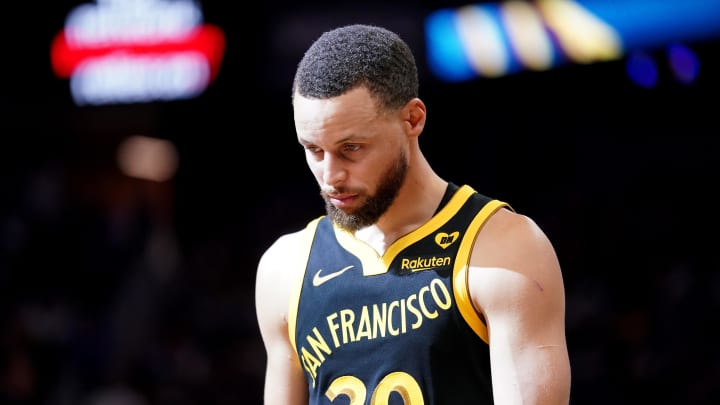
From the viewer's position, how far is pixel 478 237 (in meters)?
2.48

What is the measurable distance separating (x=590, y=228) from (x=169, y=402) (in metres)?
3.48

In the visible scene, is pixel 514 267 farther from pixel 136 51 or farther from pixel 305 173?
pixel 305 173

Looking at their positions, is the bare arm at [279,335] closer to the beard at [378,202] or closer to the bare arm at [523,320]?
the beard at [378,202]

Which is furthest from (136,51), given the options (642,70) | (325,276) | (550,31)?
(325,276)

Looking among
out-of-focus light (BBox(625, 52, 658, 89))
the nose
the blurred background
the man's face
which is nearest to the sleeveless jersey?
the man's face

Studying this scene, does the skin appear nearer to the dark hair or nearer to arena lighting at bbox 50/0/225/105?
the dark hair

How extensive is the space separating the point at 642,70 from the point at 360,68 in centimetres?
549

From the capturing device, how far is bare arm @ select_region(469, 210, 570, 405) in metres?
2.32

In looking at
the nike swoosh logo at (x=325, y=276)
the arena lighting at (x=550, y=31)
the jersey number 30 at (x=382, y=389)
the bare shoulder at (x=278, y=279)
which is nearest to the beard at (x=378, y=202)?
the nike swoosh logo at (x=325, y=276)

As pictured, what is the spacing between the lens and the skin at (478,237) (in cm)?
233

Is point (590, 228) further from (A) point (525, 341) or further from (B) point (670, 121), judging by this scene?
(A) point (525, 341)

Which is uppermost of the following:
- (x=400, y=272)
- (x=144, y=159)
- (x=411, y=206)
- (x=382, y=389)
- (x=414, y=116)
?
(x=414, y=116)

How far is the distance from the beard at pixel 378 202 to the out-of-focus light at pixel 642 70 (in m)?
5.11

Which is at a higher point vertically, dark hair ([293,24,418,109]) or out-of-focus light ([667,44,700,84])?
dark hair ([293,24,418,109])
